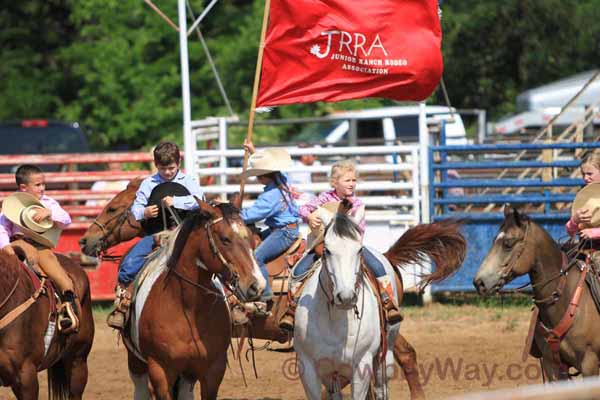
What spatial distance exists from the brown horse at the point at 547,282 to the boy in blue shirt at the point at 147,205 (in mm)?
2242

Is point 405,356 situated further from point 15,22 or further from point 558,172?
point 15,22

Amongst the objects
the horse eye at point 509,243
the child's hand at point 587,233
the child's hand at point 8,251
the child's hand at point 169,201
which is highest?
the child's hand at point 169,201

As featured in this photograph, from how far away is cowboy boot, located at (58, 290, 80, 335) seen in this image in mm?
7965

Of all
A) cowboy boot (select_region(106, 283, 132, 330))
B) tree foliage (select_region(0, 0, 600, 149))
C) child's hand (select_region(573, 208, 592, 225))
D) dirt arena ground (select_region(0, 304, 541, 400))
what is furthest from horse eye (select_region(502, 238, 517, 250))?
tree foliage (select_region(0, 0, 600, 149))

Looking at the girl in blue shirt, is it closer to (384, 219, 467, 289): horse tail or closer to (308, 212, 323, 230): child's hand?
(384, 219, 467, 289): horse tail

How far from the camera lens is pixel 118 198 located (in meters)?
8.91

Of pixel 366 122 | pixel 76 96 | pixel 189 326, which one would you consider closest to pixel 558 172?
pixel 366 122

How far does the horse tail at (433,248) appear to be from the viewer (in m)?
8.87

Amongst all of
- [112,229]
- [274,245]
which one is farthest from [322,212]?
[112,229]

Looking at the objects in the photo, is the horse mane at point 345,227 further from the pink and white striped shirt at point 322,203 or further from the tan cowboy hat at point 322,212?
the pink and white striped shirt at point 322,203

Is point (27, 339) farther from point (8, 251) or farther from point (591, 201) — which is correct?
point (591, 201)

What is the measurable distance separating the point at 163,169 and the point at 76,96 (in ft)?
64.6

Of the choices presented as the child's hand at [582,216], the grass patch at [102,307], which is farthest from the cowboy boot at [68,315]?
the grass patch at [102,307]

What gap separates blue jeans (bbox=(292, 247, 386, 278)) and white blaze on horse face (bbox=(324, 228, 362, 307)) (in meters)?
1.03
